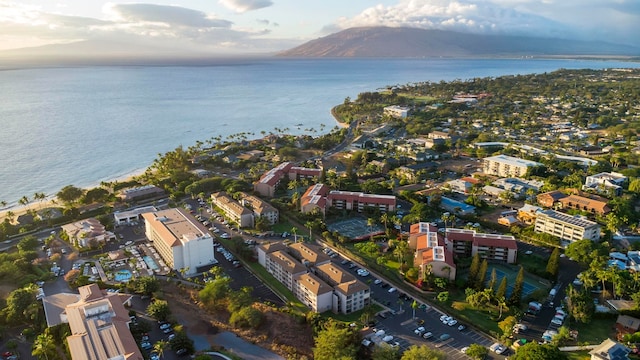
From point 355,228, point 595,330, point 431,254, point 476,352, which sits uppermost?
point 431,254

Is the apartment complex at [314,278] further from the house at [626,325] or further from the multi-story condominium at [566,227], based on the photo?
the multi-story condominium at [566,227]

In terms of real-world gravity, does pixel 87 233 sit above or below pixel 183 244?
below

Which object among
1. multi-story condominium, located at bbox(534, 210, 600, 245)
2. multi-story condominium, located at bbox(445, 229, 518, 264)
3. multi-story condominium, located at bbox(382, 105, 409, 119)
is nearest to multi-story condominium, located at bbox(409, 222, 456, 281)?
multi-story condominium, located at bbox(445, 229, 518, 264)

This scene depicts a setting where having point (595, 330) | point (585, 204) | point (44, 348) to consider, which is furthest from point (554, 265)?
point (44, 348)

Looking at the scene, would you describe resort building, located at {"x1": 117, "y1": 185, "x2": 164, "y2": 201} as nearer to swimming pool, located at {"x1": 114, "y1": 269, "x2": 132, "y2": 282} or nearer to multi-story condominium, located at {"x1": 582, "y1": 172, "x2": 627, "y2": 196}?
swimming pool, located at {"x1": 114, "y1": 269, "x2": 132, "y2": 282}

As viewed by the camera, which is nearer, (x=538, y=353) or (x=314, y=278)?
(x=538, y=353)

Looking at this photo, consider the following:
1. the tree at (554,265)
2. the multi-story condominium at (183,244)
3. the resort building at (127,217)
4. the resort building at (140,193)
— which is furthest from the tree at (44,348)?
the tree at (554,265)

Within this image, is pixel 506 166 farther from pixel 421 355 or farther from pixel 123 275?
pixel 123 275
